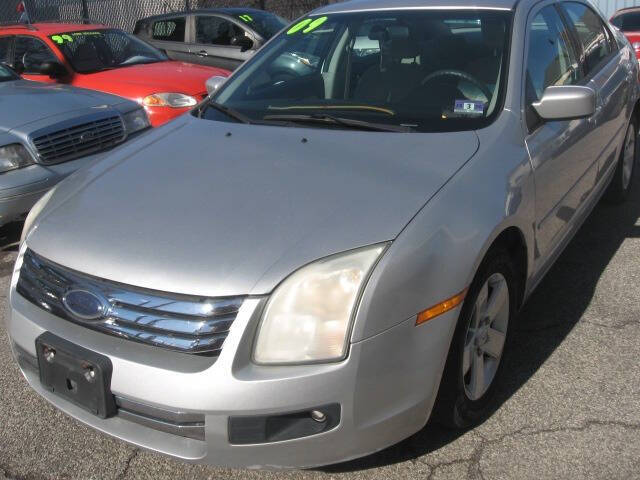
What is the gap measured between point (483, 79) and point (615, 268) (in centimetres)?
176

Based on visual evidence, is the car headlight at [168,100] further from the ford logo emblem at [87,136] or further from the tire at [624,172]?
the tire at [624,172]

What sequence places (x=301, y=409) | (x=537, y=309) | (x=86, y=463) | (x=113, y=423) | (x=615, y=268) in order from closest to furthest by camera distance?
(x=301, y=409) → (x=113, y=423) → (x=86, y=463) → (x=537, y=309) → (x=615, y=268)

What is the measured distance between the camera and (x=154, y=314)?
2.19 metres

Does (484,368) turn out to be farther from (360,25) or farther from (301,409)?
(360,25)

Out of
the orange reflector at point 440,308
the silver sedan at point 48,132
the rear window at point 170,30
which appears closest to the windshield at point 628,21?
the rear window at point 170,30

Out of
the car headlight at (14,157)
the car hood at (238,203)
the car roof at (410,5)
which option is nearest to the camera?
the car hood at (238,203)

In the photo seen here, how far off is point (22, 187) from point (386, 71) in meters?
2.61

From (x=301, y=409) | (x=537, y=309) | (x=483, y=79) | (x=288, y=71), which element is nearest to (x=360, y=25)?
(x=288, y=71)

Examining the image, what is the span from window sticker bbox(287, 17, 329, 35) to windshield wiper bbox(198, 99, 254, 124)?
72cm

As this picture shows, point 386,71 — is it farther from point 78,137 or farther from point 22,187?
point 78,137

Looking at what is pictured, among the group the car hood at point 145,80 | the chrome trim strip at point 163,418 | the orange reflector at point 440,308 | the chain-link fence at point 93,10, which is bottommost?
Result: the chain-link fence at point 93,10

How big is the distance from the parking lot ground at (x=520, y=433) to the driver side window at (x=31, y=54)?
4.44 m

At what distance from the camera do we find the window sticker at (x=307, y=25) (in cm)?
392

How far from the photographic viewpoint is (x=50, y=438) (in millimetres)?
2832
